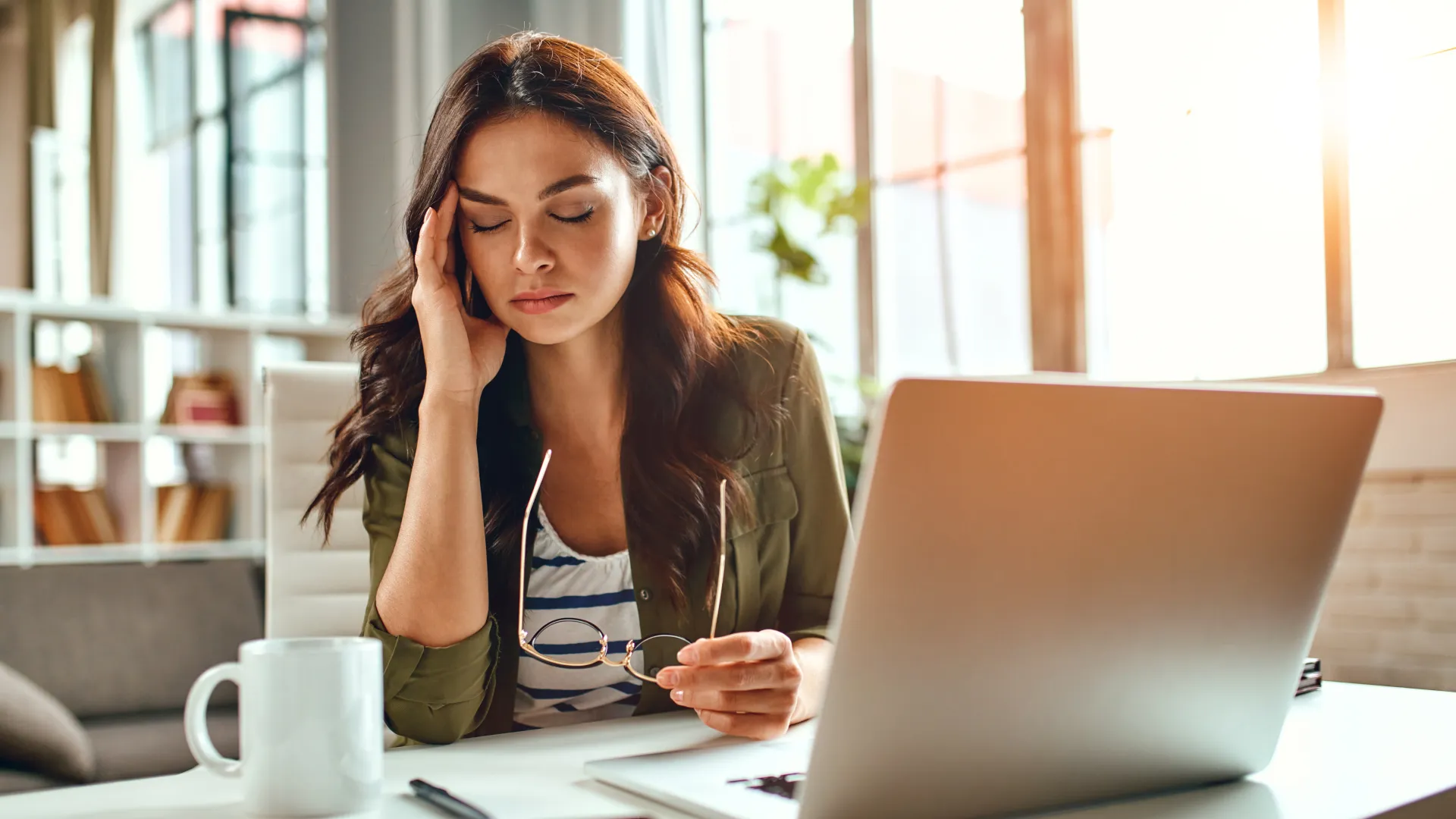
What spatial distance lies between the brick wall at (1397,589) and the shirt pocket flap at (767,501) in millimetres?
1343

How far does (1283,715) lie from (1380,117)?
202 centimetres

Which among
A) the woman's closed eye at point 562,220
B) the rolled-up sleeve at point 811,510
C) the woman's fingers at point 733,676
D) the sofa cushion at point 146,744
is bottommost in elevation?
the sofa cushion at point 146,744

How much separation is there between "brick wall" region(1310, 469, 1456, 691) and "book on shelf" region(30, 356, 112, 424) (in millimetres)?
3722

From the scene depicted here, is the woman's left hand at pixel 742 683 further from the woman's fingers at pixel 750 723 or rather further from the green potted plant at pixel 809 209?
the green potted plant at pixel 809 209

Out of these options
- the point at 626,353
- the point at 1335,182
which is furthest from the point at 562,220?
the point at 1335,182

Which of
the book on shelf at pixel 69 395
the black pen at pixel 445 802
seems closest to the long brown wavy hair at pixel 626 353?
the black pen at pixel 445 802

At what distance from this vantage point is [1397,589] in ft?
7.12

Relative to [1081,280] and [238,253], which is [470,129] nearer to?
[1081,280]

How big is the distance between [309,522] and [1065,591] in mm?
1210

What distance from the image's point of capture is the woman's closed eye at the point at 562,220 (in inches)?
46.6

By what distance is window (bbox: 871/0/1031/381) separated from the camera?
3193 millimetres

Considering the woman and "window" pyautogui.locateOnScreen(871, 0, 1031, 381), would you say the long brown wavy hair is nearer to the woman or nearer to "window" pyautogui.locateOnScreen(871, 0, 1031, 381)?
the woman

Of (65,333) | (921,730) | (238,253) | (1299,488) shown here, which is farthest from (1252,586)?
(238,253)

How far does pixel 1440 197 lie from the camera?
2.24 metres
